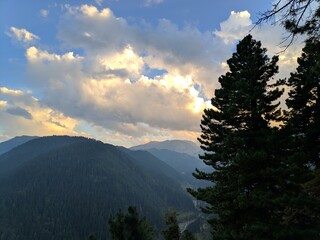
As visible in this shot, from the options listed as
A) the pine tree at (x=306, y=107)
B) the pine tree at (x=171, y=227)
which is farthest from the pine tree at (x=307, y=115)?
the pine tree at (x=171, y=227)

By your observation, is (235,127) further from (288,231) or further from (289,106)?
(289,106)

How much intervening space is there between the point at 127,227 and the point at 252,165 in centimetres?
2102

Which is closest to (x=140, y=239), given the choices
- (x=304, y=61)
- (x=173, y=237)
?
(x=173, y=237)

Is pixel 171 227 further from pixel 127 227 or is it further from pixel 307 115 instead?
pixel 307 115

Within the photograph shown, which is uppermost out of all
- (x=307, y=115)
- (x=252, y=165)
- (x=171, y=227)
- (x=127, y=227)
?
(x=307, y=115)

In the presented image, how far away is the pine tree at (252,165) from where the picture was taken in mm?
19359

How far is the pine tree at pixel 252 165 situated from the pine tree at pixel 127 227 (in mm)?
15653

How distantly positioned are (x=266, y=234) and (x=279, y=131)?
631cm

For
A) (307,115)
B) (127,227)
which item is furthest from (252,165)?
(127,227)

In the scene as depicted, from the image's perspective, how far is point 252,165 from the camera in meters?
20.6

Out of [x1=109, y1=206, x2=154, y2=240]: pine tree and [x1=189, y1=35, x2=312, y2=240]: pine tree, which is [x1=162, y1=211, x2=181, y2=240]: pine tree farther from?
[x1=189, y1=35, x2=312, y2=240]: pine tree

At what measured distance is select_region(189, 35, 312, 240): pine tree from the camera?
19.4 m

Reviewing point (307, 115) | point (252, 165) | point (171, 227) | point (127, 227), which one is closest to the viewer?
point (252, 165)

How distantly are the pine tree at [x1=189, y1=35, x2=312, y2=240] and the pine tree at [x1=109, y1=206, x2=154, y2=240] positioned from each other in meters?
15.7
